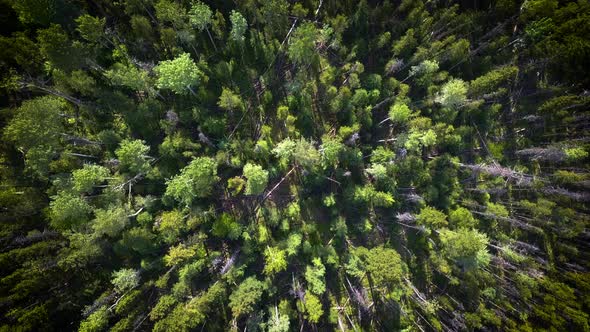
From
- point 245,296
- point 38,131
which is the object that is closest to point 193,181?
point 245,296

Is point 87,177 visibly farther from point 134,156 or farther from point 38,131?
point 38,131

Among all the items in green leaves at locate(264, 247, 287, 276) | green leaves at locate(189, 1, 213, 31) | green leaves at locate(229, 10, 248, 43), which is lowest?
green leaves at locate(264, 247, 287, 276)

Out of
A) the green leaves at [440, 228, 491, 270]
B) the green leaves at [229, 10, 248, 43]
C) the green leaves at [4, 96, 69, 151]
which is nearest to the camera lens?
the green leaves at [4, 96, 69, 151]

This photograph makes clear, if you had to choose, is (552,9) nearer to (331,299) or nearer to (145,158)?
(331,299)

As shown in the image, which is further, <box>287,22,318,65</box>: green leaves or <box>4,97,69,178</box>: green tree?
<box>287,22,318,65</box>: green leaves

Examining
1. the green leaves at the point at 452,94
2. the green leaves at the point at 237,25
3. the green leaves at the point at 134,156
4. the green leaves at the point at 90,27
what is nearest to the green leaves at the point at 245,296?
the green leaves at the point at 134,156

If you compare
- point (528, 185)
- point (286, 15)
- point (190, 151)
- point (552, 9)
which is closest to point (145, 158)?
point (190, 151)

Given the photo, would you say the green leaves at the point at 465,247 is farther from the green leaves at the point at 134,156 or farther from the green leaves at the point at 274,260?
the green leaves at the point at 134,156

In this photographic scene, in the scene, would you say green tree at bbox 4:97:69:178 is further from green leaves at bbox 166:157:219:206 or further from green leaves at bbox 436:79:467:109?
green leaves at bbox 436:79:467:109

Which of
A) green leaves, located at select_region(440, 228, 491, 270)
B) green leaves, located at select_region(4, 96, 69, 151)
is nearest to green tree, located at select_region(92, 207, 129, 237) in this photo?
green leaves, located at select_region(4, 96, 69, 151)
